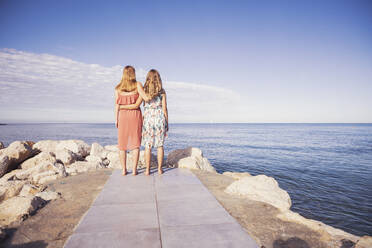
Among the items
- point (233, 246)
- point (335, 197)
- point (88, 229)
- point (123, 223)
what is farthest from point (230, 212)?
point (335, 197)

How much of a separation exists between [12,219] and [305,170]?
14.2 meters

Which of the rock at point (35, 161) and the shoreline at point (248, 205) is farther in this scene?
the rock at point (35, 161)

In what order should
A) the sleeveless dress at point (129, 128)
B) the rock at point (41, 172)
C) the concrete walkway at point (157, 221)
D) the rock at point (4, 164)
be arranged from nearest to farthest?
1. the concrete walkway at point (157, 221)
2. the sleeveless dress at point (129, 128)
3. the rock at point (41, 172)
4. the rock at point (4, 164)

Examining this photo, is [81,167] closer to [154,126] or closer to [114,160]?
[114,160]

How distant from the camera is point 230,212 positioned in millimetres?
3004

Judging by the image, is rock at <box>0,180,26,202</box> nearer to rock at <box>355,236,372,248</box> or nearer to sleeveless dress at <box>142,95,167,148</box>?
sleeveless dress at <box>142,95,167,148</box>

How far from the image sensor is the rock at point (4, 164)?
251 inches

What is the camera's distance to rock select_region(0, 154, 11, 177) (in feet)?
20.9

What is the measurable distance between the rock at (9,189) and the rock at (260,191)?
423 cm

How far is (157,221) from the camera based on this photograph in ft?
8.67

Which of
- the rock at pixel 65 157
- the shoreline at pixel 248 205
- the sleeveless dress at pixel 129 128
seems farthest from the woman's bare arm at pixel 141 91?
the rock at pixel 65 157

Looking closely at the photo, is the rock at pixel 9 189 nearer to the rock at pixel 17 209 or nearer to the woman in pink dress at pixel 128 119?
the rock at pixel 17 209

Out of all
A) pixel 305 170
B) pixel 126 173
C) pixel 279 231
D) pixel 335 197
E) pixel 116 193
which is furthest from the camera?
pixel 305 170

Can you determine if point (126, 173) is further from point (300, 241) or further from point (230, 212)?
point (300, 241)
